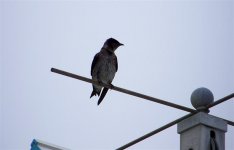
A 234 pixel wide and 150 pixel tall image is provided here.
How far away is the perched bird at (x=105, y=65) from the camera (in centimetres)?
846

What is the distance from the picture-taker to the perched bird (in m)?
8.46

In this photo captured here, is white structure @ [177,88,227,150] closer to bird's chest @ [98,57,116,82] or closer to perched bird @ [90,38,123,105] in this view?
perched bird @ [90,38,123,105]

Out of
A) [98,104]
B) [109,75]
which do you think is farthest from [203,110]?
[109,75]

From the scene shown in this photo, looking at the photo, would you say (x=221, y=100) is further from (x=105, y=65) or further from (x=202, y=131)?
(x=105, y=65)

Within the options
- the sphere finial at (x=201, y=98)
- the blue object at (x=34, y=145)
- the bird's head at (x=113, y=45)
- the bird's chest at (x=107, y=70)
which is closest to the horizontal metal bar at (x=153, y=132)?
the sphere finial at (x=201, y=98)

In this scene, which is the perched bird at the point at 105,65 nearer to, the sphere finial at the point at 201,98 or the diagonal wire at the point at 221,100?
the sphere finial at the point at 201,98

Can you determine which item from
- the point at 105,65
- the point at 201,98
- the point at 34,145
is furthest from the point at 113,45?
the point at 201,98

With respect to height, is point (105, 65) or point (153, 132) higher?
point (105, 65)

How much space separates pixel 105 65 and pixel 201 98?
4716 millimetres

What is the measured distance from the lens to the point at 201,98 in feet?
12.7

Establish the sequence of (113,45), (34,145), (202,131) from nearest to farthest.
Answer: (202,131), (34,145), (113,45)

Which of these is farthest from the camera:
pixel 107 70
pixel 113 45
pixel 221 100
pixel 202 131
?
pixel 113 45

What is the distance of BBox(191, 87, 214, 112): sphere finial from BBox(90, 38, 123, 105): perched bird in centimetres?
441

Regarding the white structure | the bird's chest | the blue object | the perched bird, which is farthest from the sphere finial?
the bird's chest
